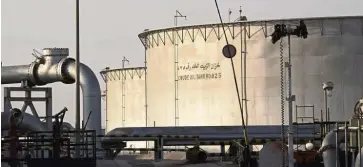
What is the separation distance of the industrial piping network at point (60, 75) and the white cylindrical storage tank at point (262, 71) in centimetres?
1118

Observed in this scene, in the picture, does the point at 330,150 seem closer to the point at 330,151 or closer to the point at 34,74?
the point at 330,151

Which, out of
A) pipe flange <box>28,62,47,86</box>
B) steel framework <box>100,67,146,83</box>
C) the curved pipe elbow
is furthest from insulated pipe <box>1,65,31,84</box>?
steel framework <box>100,67,146,83</box>

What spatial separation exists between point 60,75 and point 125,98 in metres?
27.2

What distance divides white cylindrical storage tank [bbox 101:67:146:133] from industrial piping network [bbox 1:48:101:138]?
20385mm

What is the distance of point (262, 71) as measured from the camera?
57969mm

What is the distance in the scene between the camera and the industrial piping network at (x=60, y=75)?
49.7 meters

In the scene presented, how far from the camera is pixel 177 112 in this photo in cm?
6200

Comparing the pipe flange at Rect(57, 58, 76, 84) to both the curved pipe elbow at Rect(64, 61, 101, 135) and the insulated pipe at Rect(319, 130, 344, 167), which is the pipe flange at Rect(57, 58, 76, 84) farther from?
the insulated pipe at Rect(319, 130, 344, 167)

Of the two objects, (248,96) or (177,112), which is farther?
(177,112)

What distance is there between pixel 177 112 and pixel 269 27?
901cm

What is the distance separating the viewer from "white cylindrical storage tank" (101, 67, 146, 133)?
7531cm

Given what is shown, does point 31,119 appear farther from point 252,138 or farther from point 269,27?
point 269,27

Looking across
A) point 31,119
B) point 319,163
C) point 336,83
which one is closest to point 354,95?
point 336,83

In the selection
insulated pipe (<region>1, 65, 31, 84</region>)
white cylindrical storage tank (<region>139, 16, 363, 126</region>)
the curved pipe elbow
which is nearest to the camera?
the curved pipe elbow
